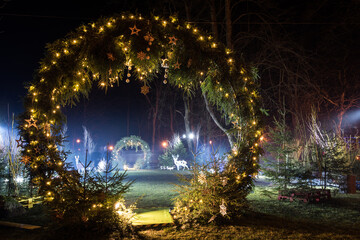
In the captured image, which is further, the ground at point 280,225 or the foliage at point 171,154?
the foliage at point 171,154

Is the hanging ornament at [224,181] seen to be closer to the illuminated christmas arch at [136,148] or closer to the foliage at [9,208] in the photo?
→ the foliage at [9,208]

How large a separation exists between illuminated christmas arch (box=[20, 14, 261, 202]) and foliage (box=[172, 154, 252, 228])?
0.84 ft

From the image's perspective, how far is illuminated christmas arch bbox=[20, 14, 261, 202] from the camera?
5.33 meters

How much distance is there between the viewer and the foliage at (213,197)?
583 centimetres

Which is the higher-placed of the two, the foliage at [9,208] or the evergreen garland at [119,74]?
the evergreen garland at [119,74]

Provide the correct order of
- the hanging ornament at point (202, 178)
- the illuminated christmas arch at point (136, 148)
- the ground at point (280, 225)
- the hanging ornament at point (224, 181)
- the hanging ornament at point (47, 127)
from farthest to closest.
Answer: the illuminated christmas arch at point (136, 148), the hanging ornament at point (202, 178), the hanging ornament at point (224, 181), the hanging ornament at point (47, 127), the ground at point (280, 225)

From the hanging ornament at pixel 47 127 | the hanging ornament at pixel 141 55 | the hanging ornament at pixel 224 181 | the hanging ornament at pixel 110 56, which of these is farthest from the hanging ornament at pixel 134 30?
the hanging ornament at pixel 224 181

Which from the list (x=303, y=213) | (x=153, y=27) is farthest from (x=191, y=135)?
(x=153, y=27)

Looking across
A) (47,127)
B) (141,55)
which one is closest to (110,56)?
(141,55)

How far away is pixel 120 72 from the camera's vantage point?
6422 millimetres

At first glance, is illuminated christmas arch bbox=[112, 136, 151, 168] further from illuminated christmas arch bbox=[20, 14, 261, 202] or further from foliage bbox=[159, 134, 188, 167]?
illuminated christmas arch bbox=[20, 14, 261, 202]

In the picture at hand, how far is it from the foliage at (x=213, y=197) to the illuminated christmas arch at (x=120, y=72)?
256 millimetres

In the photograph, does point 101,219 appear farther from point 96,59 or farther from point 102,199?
point 96,59

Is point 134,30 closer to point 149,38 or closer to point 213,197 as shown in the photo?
point 149,38
